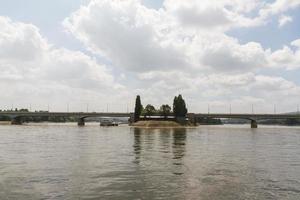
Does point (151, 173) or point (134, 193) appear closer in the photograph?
point (134, 193)

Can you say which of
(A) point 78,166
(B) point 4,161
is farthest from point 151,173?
(B) point 4,161

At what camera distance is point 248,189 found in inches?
1209

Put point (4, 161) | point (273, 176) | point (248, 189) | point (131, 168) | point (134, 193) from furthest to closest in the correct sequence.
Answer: point (4, 161) → point (131, 168) → point (273, 176) → point (248, 189) → point (134, 193)

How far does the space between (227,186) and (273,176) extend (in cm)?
782

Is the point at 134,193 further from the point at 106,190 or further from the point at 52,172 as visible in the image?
the point at 52,172

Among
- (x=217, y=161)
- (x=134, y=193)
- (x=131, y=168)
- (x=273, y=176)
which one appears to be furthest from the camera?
(x=217, y=161)

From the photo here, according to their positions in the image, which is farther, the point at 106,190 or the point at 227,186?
the point at 227,186

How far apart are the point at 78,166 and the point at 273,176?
18718 mm

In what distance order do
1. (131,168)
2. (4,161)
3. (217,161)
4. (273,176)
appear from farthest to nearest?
(217,161) → (4,161) → (131,168) → (273,176)

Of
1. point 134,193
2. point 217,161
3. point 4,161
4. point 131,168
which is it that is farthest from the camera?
point 217,161

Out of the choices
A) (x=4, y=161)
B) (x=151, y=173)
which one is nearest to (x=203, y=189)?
(x=151, y=173)

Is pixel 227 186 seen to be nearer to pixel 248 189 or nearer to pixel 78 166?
pixel 248 189

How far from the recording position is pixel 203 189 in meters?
30.4

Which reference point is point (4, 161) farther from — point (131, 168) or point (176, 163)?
point (176, 163)
